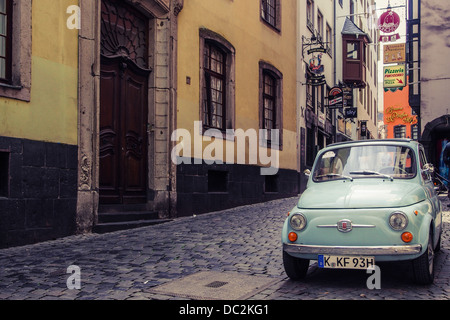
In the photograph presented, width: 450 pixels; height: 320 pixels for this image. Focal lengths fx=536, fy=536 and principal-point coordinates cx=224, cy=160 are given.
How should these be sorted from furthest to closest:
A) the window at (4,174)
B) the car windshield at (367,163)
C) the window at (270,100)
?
1. the window at (270,100)
2. the window at (4,174)
3. the car windshield at (367,163)

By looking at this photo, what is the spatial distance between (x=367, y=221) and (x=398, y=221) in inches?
11.5

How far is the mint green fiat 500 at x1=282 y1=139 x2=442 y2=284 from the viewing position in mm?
5176

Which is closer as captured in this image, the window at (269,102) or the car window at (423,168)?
the car window at (423,168)

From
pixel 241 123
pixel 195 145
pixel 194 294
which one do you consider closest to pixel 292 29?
pixel 241 123

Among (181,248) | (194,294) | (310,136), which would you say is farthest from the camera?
(310,136)

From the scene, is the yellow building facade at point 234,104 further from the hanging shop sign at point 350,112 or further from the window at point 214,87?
the hanging shop sign at point 350,112

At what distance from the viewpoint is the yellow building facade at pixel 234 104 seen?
1272cm

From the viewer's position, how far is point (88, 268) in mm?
6410

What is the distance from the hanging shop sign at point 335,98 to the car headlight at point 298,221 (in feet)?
65.4

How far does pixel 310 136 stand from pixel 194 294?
18.2m

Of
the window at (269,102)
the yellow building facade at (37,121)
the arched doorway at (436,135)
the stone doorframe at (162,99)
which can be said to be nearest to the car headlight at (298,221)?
the yellow building facade at (37,121)

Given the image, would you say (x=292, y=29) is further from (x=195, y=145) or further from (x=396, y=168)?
(x=396, y=168)

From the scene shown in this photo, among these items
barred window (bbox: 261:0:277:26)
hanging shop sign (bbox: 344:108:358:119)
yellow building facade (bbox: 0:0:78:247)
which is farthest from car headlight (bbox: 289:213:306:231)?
hanging shop sign (bbox: 344:108:358:119)
